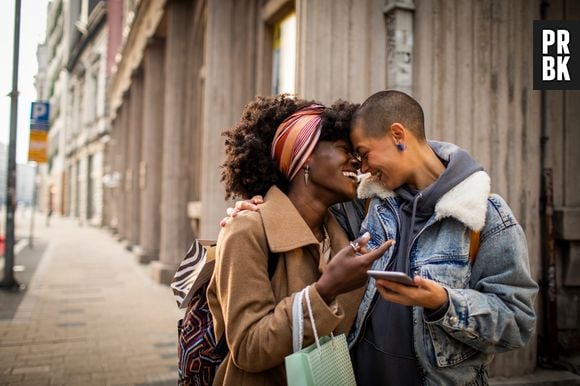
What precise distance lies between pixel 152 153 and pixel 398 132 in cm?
1125

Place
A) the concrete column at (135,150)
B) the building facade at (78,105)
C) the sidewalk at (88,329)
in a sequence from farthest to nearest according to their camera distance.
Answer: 1. the building facade at (78,105)
2. the concrete column at (135,150)
3. the sidewalk at (88,329)

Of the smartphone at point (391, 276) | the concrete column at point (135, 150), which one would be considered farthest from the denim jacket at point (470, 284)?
the concrete column at point (135, 150)

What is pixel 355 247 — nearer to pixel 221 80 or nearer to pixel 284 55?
pixel 284 55

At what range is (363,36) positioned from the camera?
454 cm

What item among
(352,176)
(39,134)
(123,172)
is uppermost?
(39,134)

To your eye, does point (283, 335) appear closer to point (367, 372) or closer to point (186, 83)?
point (367, 372)

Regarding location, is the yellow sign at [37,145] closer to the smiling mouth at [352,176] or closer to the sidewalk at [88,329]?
the sidewalk at [88,329]

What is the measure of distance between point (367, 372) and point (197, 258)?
89cm

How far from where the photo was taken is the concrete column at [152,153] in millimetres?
12617

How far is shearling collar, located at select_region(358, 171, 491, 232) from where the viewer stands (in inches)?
78.8

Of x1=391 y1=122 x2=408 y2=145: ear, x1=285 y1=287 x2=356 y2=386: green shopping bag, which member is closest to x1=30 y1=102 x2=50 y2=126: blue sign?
x1=391 y1=122 x2=408 y2=145: ear

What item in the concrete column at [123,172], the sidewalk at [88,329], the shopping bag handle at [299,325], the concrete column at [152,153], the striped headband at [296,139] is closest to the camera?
the shopping bag handle at [299,325]

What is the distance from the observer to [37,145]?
37.0ft

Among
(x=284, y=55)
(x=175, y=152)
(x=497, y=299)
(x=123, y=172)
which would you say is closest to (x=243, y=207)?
(x=497, y=299)
